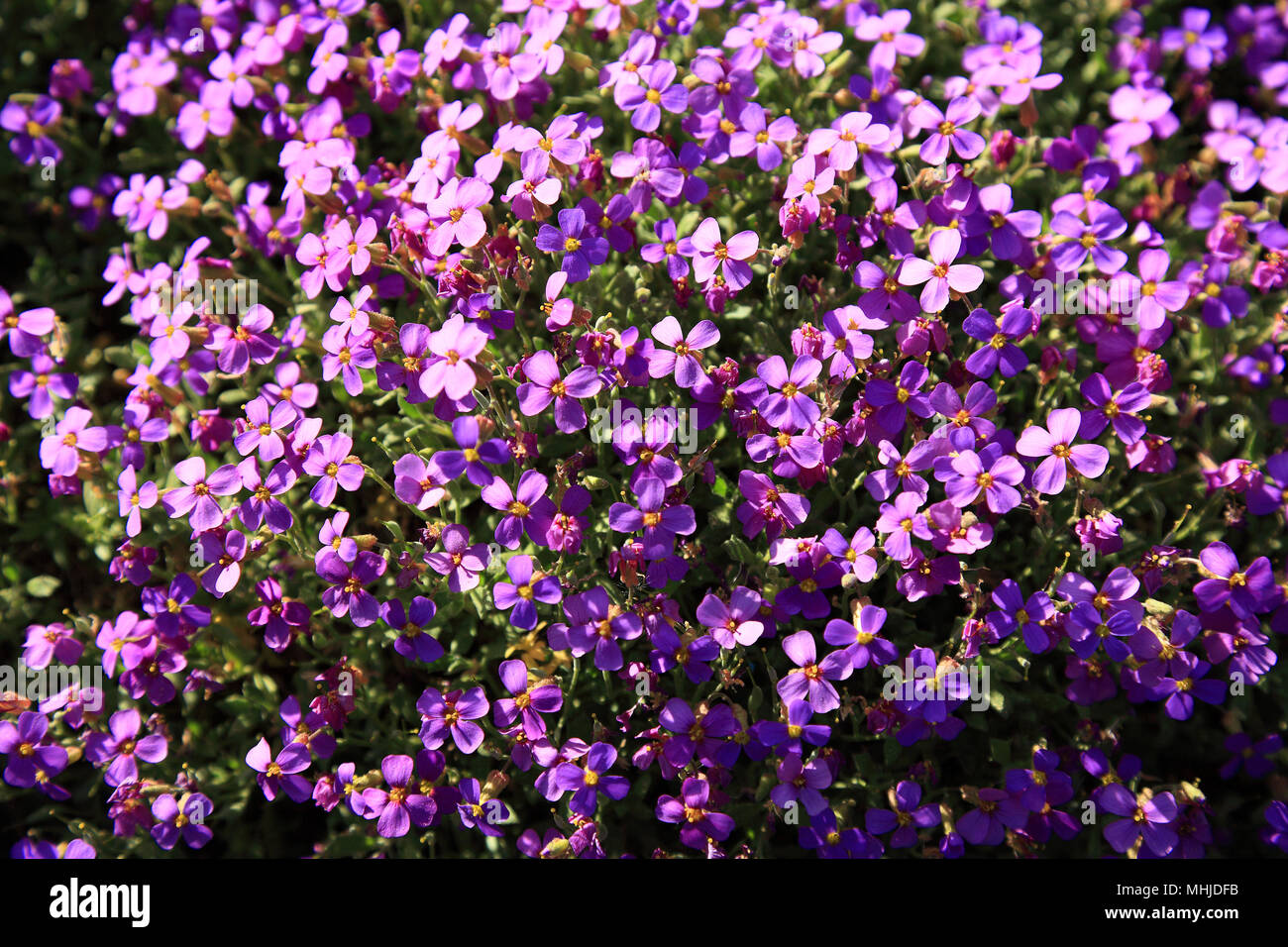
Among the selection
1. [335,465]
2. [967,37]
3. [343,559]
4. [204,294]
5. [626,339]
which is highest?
[967,37]

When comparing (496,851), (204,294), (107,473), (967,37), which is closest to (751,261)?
(967,37)

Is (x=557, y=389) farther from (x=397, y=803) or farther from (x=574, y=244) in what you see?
(x=397, y=803)

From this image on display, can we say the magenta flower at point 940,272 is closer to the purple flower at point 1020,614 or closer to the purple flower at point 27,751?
the purple flower at point 1020,614

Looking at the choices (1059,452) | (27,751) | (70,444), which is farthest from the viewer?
(70,444)

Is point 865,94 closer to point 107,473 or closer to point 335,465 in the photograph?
point 335,465

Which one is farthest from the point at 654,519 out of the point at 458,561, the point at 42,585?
the point at 42,585

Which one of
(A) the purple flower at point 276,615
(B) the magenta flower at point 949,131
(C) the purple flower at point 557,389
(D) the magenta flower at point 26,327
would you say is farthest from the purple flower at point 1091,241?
(D) the magenta flower at point 26,327
